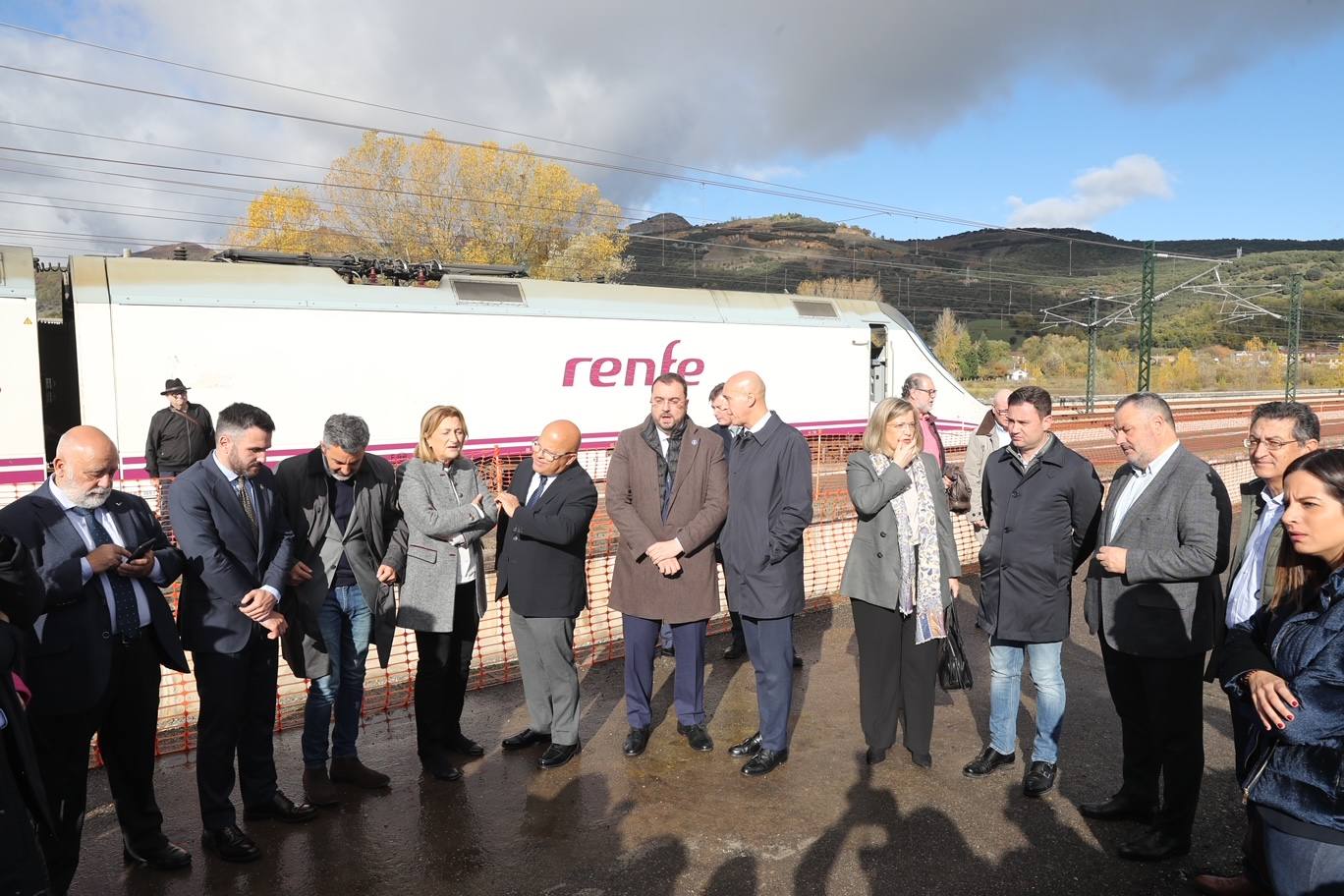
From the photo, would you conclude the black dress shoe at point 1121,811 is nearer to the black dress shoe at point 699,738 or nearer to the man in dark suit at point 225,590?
the black dress shoe at point 699,738

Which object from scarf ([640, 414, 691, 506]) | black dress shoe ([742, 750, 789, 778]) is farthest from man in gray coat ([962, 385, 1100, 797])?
scarf ([640, 414, 691, 506])

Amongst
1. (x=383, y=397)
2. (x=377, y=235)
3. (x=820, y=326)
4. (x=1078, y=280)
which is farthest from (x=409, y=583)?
(x=1078, y=280)

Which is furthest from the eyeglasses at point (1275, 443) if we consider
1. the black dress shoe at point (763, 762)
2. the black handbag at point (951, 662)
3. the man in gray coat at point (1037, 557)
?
the black dress shoe at point (763, 762)

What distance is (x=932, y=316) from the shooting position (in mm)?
101500

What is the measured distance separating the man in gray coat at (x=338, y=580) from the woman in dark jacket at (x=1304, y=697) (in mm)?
3709

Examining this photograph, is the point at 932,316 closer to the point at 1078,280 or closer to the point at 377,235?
the point at 1078,280

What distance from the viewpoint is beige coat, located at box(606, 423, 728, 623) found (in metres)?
4.70

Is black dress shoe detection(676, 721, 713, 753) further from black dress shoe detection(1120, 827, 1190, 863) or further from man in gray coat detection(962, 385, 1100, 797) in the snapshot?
black dress shoe detection(1120, 827, 1190, 863)

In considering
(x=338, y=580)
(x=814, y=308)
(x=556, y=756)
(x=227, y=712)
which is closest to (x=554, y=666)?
(x=556, y=756)

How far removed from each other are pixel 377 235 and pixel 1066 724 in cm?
3496

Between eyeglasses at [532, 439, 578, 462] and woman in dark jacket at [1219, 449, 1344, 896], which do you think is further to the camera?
eyeglasses at [532, 439, 578, 462]

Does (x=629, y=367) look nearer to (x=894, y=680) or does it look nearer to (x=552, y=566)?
(x=552, y=566)

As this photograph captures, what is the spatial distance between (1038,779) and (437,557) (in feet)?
10.7

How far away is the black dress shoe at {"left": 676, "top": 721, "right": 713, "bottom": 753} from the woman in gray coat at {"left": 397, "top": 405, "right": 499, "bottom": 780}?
4.18 feet
